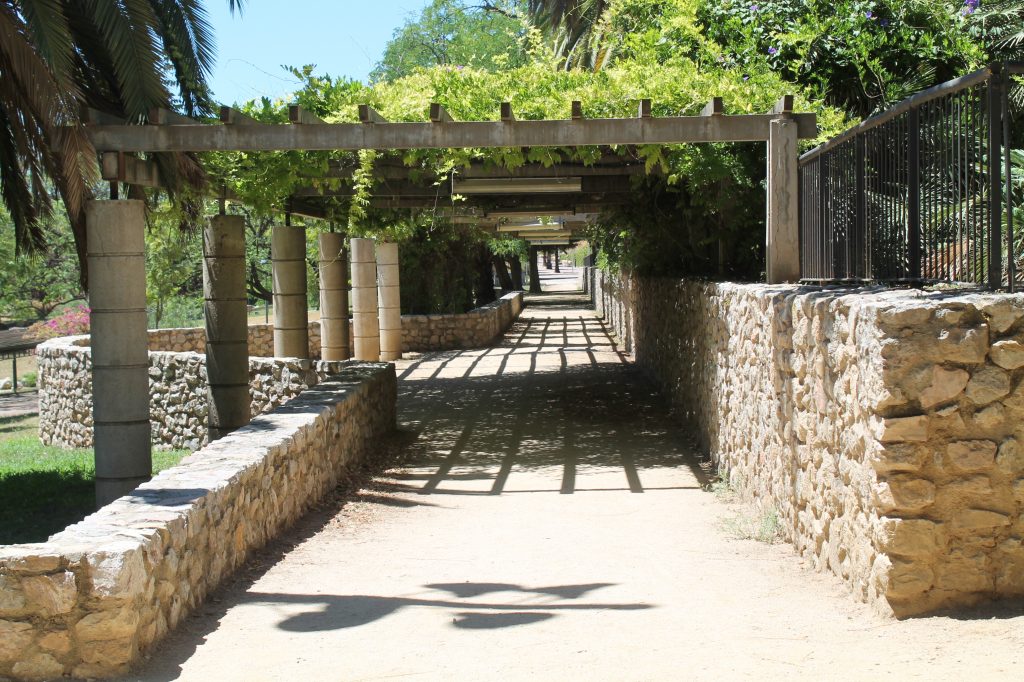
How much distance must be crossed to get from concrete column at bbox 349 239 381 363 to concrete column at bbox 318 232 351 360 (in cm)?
260

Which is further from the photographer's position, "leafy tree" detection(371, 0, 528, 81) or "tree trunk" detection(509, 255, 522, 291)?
"tree trunk" detection(509, 255, 522, 291)

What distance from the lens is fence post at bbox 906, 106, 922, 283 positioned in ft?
17.1

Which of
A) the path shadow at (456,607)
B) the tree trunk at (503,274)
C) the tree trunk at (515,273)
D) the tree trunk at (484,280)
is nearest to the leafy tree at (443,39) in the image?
the tree trunk at (484,280)

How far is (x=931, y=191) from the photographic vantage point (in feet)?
17.0

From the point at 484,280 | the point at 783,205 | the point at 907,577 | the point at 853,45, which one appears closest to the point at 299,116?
the point at 783,205

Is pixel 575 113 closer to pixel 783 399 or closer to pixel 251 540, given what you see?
pixel 783 399

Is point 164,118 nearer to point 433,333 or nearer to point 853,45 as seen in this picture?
point 853,45

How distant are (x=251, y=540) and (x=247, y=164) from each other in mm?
5758

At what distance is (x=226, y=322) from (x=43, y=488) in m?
2.75

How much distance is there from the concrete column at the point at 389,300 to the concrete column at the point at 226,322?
10613 millimetres

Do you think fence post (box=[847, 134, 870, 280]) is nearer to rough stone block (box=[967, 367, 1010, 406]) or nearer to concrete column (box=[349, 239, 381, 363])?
rough stone block (box=[967, 367, 1010, 406])

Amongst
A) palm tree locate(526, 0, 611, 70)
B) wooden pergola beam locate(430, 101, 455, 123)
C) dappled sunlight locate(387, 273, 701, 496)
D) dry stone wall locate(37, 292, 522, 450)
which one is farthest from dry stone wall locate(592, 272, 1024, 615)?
palm tree locate(526, 0, 611, 70)

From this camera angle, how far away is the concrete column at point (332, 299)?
642 inches

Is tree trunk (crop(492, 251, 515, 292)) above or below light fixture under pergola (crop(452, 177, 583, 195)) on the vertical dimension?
below
